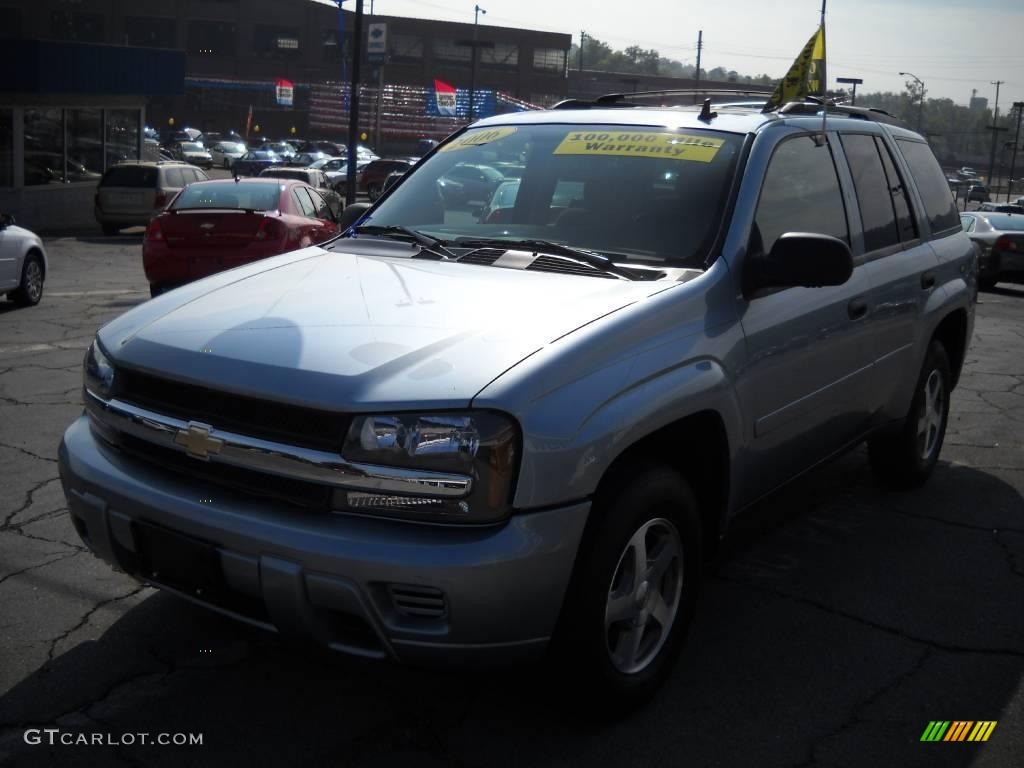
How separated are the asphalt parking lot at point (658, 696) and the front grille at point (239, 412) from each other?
0.77 m

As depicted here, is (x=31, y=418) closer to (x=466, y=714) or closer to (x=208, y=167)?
(x=466, y=714)

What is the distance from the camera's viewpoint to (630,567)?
324cm

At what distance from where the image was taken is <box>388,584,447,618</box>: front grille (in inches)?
107

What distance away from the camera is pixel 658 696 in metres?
3.54

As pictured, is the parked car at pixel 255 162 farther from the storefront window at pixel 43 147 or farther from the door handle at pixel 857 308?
the door handle at pixel 857 308

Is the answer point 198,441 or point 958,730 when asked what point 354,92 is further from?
point 958,730

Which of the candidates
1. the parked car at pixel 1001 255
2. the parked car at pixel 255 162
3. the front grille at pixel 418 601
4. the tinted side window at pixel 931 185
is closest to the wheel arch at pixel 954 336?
the tinted side window at pixel 931 185

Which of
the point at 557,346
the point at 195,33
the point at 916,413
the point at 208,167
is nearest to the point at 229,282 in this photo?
the point at 557,346

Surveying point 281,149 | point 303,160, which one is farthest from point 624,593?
point 281,149

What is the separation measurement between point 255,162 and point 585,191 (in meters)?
45.3

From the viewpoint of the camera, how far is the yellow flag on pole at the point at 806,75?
16.0ft

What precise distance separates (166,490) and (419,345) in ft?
2.65

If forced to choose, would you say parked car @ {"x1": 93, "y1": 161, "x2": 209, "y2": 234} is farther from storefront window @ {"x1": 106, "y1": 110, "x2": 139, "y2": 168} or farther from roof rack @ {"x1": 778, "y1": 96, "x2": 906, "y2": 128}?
roof rack @ {"x1": 778, "y1": 96, "x2": 906, "y2": 128}

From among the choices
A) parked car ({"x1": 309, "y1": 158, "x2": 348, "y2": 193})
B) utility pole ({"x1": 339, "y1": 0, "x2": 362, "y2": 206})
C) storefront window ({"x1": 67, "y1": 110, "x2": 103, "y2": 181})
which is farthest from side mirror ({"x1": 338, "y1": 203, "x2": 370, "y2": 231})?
parked car ({"x1": 309, "y1": 158, "x2": 348, "y2": 193})
